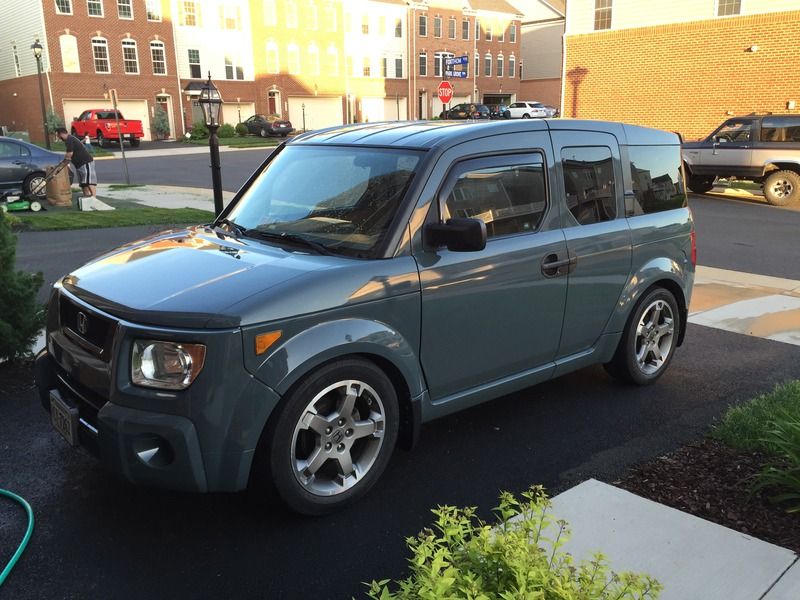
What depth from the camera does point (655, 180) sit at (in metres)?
5.25

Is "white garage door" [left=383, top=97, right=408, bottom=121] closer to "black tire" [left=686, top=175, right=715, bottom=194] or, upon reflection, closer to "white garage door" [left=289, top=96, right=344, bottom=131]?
"white garage door" [left=289, top=96, right=344, bottom=131]

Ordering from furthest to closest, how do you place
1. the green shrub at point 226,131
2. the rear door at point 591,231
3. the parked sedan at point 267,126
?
the green shrub at point 226,131, the parked sedan at point 267,126, the rear door at point 591,231

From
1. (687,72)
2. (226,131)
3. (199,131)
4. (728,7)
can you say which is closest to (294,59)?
(226,131)

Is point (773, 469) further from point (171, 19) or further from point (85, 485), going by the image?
point (171, 19)

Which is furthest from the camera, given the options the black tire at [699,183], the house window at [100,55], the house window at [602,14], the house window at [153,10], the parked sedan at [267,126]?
the house window at [153,10]

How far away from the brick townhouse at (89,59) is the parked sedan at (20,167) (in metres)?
33.0

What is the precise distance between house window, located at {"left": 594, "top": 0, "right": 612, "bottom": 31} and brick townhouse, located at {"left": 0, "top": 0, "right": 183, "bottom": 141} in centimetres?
3389

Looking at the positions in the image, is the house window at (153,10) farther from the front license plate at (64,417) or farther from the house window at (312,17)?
the front license plate at (64,417)

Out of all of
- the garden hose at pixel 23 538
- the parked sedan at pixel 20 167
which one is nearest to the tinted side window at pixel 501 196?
the garden hose at pixel 23 538

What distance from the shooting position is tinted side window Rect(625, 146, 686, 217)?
5.06m

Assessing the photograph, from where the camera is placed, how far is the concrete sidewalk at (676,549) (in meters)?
2.86

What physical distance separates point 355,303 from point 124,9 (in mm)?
50912

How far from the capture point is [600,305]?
186 inches

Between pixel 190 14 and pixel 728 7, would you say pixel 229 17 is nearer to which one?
pixel 190 14
